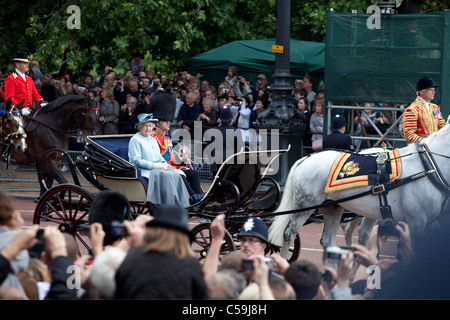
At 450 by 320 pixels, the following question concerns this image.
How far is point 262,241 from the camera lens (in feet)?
22.4

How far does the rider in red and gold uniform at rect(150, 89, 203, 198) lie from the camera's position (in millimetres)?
9508

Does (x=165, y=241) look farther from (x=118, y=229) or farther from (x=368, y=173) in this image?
(x=368, y=173)

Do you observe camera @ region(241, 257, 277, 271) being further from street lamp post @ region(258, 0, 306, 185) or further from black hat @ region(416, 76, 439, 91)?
street lamp post @ region(258, 0, 306, 185)

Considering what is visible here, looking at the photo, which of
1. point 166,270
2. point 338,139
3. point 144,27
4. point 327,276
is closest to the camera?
point 166,270

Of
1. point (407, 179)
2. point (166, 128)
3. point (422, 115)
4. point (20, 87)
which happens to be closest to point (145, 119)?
point (166, 128)

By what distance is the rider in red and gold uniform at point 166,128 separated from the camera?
9.51 m

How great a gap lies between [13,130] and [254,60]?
8359mm

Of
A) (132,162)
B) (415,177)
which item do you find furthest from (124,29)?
(415,177)

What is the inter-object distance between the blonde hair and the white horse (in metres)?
4.24

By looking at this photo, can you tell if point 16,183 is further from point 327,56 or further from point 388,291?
point 388,291

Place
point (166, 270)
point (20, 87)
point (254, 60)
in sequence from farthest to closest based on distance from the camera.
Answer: point (254, 60)
point (20, 87)
point (166, 270)

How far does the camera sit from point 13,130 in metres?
13.6

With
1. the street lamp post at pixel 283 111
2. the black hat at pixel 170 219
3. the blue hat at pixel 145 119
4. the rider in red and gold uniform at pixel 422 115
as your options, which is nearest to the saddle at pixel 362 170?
the rider in red and gold uniform at pixel 422 115

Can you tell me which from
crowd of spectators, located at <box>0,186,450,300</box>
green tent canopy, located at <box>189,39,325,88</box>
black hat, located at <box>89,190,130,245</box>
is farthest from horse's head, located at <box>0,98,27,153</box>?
crowd of spectators, located at <box>0,186,450,300</box>
